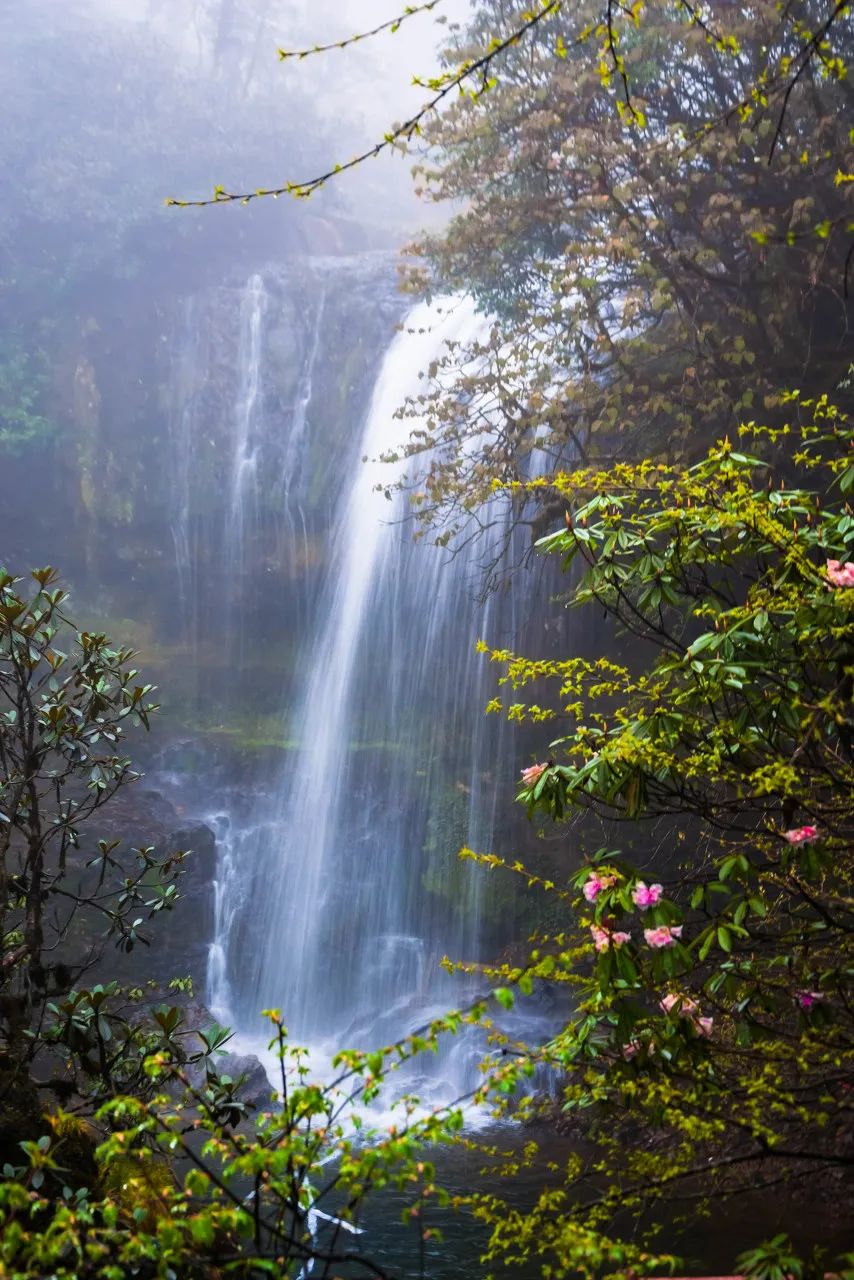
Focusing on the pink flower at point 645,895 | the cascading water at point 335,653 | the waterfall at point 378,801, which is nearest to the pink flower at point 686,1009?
the pink flower at point 645,895

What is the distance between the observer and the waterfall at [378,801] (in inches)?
454

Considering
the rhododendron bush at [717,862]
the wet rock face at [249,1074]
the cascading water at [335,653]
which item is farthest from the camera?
the cascading water at [335,653]

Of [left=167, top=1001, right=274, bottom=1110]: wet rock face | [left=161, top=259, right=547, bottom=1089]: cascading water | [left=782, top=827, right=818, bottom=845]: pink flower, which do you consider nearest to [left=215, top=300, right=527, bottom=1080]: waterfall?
[left=161, top=259, right=547, bottom=1089]: cascading water

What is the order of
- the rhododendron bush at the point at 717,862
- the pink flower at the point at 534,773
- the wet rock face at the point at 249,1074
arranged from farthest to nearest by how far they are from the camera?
the wet rock face at the point at 249,1074
the pink flower at the point at 534,773
the rhododendron bush at the point at 717,862

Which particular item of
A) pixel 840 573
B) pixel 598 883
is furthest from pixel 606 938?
pixel 840 573

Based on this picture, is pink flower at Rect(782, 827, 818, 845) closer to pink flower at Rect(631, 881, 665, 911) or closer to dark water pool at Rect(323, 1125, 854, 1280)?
pink flower at Rect(631, 881, 665, 911)

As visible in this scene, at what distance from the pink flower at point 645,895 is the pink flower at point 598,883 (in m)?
0.06

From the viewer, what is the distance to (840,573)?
233 centimetres

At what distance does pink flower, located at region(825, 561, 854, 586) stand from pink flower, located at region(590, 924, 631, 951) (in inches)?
38.8

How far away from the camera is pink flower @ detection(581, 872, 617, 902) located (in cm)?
234

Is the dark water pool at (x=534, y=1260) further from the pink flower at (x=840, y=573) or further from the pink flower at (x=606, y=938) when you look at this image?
the pink flower at (x=840, y=573)

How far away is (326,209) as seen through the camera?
1931cm

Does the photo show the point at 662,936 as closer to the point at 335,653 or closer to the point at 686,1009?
the point at 686,1009

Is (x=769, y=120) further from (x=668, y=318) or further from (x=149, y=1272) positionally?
(x=149, y=1272)
